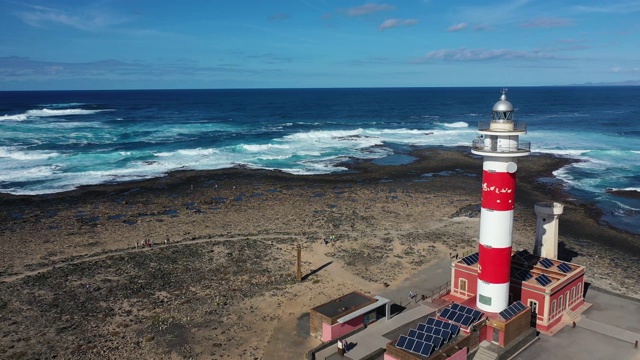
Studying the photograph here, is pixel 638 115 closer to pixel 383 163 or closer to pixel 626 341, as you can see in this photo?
pixel 383 163

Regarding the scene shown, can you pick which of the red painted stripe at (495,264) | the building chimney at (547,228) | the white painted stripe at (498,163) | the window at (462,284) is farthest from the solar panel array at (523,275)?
the white painted stripe at (498,163)

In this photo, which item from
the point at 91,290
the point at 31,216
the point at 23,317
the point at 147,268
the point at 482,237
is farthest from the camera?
the point at 31,216

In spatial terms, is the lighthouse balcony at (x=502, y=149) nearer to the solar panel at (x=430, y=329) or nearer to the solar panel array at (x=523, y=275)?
the solar panel array at (x=523, y=275)

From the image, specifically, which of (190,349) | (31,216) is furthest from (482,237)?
(31,216)

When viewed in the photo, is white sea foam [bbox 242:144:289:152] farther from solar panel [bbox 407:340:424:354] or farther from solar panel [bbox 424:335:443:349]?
solar panel [bbox 407:340:424:354]

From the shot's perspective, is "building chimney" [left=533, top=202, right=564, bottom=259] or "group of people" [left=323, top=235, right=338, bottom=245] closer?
"building chimney" [left=533, top=202, right=564, bottom=259]

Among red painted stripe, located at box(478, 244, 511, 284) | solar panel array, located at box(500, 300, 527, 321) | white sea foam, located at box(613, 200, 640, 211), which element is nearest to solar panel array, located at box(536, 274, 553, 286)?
solar panel array, located at box(500, 300, 527, 321)

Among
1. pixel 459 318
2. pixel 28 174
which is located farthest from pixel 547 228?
pixel 28 174
